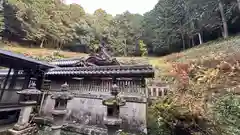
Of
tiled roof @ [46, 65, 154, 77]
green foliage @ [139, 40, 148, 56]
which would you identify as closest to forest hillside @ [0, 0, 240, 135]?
green foliage @ [139, 40, 148, 56]

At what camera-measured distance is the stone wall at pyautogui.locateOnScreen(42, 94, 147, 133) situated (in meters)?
6.26

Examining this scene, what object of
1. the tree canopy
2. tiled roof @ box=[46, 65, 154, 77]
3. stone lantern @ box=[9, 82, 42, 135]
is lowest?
stone lantern @ box=[9, 82, 42, 135]

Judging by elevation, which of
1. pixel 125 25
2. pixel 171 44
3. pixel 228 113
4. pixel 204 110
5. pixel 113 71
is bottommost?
pixel 228 113

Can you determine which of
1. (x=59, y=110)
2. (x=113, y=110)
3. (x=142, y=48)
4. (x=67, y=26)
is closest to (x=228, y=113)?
(x=113, y=110)

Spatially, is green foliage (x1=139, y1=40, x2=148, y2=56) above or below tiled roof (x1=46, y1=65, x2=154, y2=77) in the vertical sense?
above

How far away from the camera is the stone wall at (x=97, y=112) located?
20.5 ft

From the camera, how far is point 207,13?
20.5 meters

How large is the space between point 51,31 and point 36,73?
20898mm

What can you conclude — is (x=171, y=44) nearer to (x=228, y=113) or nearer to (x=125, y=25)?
(x=125, y=25)

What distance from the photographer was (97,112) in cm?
707

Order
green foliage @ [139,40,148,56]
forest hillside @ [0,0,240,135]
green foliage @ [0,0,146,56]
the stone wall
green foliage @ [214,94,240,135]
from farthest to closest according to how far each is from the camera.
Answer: green foliage @ [139,40,148,56] → green foliage @ [0,0,146,56] → the stone wall → forest hillside @ [0,0,240,135] → green foliage @ [214,94,240,135]

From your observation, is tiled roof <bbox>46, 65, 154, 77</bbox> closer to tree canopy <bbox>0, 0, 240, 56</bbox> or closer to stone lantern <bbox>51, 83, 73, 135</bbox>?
stone lantern <bbox>51, 83, 73, 135</bbox>

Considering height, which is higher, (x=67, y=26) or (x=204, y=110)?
(x=67, y=26)

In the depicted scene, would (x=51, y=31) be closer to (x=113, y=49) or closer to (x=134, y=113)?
(x=113, y=49)
